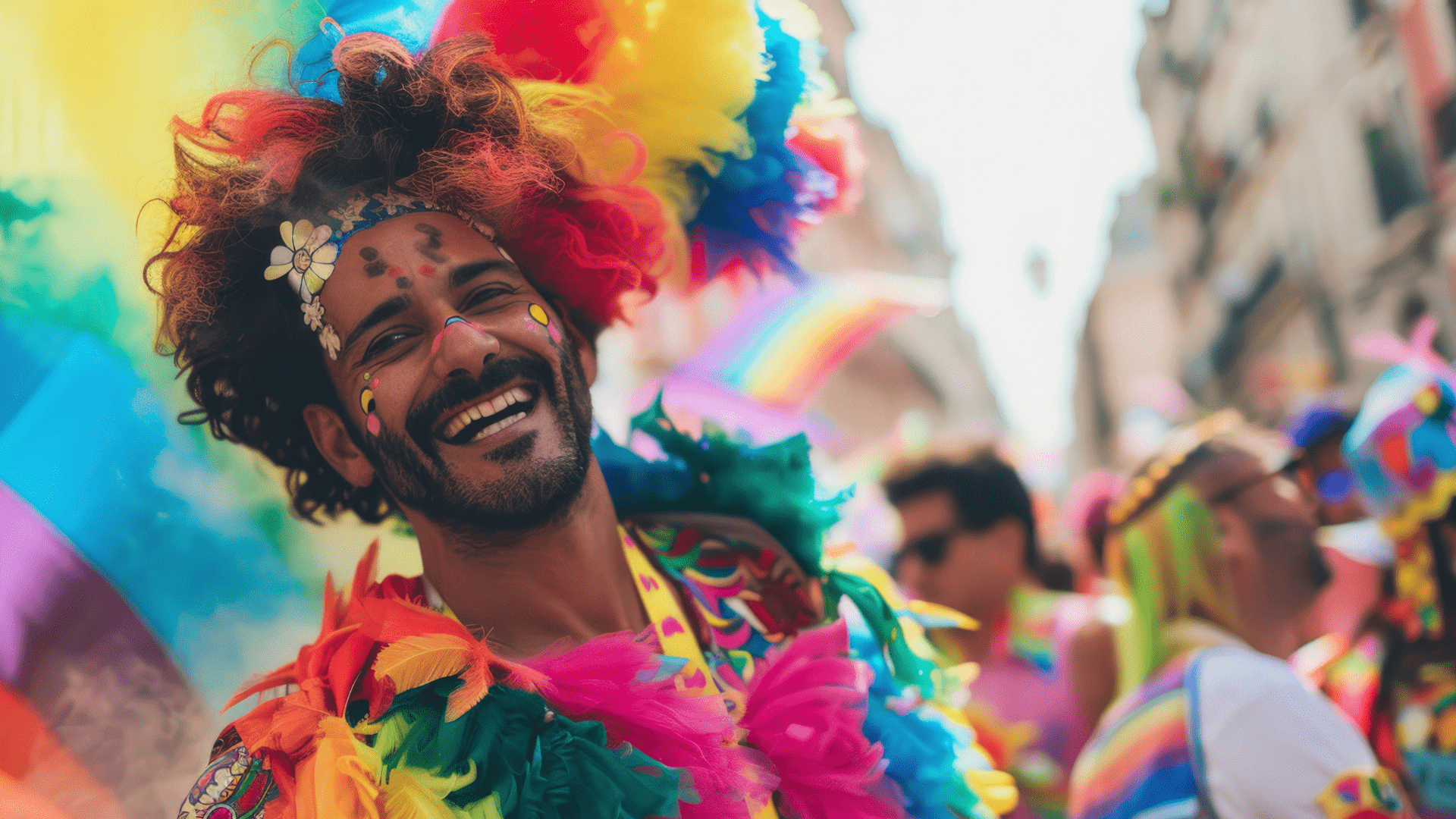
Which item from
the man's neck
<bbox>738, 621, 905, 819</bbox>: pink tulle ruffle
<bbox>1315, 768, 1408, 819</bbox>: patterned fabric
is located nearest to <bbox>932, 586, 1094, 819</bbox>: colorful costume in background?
<bbox>1315, 768, 1408, 819</bbox>: patterned fabric

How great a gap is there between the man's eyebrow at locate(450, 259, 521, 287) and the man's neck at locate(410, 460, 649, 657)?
0.33 metres

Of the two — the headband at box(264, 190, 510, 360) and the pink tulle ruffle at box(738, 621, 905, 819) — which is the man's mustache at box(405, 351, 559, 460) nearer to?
the headband at box(264, 190, 510, 360)

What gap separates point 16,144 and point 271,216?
30 cm

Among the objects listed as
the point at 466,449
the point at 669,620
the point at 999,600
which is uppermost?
the point at 466,449

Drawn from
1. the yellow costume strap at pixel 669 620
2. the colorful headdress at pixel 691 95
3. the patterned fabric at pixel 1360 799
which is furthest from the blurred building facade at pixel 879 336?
the patterned fabric at pixel 1360 799

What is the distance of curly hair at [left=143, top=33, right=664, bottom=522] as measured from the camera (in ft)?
4.62

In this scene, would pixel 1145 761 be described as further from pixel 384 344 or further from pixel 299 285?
pixel 299 285

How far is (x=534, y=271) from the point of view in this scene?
5.48 ft

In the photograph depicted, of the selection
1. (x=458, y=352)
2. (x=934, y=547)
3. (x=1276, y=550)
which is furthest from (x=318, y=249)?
(x=934, y=547)

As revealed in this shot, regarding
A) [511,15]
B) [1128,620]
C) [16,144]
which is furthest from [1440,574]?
[16,144]

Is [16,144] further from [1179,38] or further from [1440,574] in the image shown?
[1179,38]

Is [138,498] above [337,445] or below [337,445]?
above

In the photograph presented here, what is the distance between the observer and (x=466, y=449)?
1.41 metres

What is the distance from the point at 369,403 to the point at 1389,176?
1214 cm
